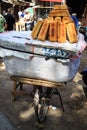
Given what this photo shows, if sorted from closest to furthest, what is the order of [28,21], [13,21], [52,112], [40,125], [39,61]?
1. [39,61]
2. [40,125]
3. [52,112]
4. [13,21]
5. [28,21]

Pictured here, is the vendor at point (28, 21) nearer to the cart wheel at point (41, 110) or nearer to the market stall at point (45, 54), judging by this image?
the cart wheel at point (41, 110)

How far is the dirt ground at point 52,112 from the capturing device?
17.7ft

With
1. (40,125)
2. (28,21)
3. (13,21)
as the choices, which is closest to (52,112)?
(40,125)

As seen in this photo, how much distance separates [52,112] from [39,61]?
1.34m

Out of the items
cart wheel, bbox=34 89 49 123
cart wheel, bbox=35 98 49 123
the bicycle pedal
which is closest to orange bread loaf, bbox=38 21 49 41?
cart wheel, bbox=34 89 49 123

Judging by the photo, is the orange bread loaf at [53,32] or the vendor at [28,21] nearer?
the orange bread loaf at [53,32]

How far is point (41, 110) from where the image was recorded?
554cm

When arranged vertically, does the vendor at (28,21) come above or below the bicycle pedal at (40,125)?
below

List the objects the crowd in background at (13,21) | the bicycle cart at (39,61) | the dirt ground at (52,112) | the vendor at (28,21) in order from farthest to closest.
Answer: the vendor at (28,21) → the crowd in background at (13,21) → the dirt ground at (52,112) → the bicycle cart at (39,61)

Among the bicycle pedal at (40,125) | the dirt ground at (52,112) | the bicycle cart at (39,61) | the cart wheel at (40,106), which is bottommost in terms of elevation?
the dirt ground at (52,112)

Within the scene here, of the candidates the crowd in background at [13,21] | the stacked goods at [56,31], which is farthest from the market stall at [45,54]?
the crowd in background at [13,21]

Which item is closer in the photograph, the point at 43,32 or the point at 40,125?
the point at 43,32

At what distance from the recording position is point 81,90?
24.5 feet

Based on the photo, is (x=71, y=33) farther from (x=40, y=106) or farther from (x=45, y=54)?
(x=40, y=106)
